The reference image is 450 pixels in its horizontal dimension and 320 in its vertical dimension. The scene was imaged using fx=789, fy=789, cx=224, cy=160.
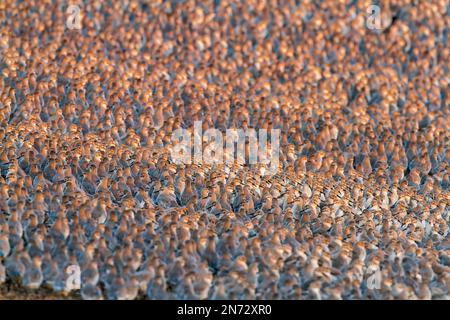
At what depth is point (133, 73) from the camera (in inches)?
399

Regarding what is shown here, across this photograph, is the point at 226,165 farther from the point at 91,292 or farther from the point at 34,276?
the point at 34,276

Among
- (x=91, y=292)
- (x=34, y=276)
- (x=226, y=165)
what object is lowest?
(x=91, y=292)

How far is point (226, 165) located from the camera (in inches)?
341

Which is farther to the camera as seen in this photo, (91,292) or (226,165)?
(226,165)

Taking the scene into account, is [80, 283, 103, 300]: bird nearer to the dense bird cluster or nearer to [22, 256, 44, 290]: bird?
the dense bird cluster

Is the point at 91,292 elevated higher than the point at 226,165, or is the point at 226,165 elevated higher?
the point at 226,165

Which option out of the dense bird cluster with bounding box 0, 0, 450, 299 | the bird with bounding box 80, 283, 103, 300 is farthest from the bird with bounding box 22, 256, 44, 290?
the bird with bounding box 80, 283, 103, 300

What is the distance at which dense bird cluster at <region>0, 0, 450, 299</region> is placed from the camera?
23.2 ft

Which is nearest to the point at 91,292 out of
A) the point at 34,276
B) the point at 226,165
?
the point at 34,276

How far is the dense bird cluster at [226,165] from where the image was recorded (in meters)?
7.08

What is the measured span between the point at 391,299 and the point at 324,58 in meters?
4.83

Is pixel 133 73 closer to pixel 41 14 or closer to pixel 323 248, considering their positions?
pixel 41 14

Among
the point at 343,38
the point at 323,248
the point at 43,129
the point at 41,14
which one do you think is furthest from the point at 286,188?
the point at 41,14

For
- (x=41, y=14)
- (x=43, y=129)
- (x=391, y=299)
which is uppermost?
(x=41, y=14)
